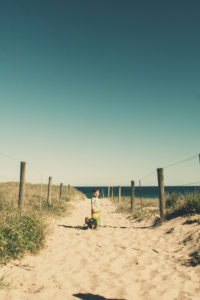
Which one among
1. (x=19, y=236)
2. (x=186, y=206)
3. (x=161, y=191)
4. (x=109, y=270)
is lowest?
(x=109, y=270)

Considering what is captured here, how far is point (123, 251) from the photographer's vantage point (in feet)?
17.6

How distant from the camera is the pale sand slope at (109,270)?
10.8 feet

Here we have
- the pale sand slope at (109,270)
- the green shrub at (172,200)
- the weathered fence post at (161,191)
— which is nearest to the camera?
the pale sand slope at (109,270)

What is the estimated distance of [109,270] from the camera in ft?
13.8

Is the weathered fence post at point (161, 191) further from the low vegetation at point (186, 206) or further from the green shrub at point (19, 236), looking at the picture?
the green shrub at point (19, 236)

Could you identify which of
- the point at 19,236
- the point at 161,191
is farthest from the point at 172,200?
the point at 19,236

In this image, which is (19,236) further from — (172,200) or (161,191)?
(172,200)

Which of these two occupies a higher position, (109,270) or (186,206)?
(186,206)

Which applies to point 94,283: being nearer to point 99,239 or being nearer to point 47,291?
point 47,291

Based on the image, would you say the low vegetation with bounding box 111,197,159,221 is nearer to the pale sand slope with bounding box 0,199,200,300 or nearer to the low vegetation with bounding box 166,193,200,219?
the low vegetation with bounding box 166,193,200,219

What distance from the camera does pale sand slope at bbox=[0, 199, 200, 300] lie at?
3289 millimetres

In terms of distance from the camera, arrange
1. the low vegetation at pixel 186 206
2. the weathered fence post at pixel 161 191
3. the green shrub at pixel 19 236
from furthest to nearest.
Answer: the weathered fence post at pixel 161 191 → the low vegetation at pixel 186 206 → the green shrub at pixel 19 236

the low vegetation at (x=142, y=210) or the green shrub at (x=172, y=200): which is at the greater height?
the green shrub at (x=172, y=200)

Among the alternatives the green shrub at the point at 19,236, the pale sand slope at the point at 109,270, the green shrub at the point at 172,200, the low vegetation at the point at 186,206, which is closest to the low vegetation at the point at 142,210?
the green shrub at the point at 172,200
